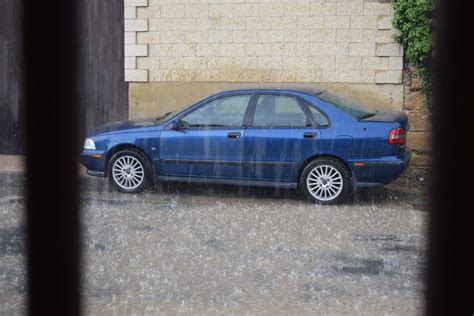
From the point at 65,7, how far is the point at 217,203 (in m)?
5.81

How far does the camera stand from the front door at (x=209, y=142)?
10.4m

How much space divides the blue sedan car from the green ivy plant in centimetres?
224

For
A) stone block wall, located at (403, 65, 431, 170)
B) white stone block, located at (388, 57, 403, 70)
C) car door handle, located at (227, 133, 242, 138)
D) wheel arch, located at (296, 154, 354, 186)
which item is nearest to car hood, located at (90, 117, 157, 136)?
car door handle, located at (227, 133, 242, 138)

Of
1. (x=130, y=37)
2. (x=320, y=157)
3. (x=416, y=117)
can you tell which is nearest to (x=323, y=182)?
(x=320, y=157)

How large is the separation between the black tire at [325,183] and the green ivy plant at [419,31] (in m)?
3.30

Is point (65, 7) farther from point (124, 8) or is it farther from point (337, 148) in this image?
point (337, 148)

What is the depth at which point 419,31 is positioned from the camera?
1268cm

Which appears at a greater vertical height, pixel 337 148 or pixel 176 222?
pixel 337 148

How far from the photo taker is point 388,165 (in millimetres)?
10062

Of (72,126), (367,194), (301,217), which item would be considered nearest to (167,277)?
(301,217)

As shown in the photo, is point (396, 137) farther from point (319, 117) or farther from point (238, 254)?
point (238, 254)

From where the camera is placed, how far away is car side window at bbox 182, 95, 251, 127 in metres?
10.5

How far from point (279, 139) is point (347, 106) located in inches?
42.4

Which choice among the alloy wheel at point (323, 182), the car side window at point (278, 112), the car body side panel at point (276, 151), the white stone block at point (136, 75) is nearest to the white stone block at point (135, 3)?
the white stone block at point (136, 75)
